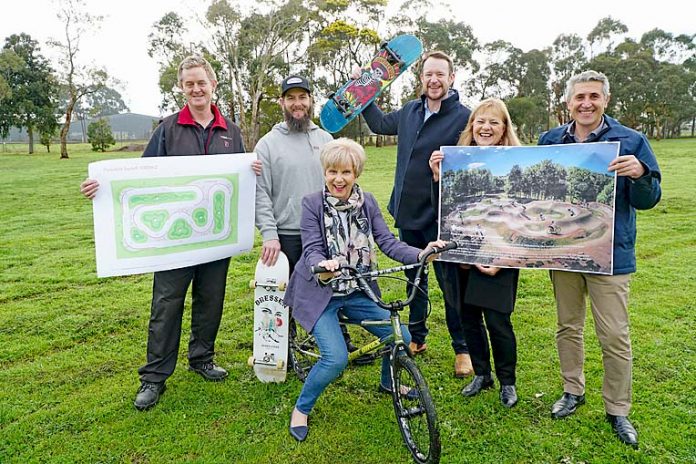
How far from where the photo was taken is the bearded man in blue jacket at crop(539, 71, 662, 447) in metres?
2.97

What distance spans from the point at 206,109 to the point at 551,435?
11.2 feet

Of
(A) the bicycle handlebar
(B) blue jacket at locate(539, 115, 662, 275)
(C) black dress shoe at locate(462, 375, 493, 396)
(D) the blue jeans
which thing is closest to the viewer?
(A) the bicycle handlebar

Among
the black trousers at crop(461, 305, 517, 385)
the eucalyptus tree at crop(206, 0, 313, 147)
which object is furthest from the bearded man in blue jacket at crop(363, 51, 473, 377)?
the eucalyptus tree at crop(206, 0, 313, 147)

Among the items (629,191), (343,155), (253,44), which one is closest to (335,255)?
(343,155)

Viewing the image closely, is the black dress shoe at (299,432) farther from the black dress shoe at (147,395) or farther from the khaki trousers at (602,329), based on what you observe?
the khaki trousers at (602,329)

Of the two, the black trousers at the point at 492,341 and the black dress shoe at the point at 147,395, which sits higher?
the black trousers at the point at 492,341

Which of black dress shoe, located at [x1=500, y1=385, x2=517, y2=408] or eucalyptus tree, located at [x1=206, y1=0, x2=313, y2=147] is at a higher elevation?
eucalyptus tree, located at [x1=206, y1=0, x2=313, y2=147]

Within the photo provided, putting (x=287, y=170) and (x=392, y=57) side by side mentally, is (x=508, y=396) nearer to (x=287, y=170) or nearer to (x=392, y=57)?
(x=287, y=170)

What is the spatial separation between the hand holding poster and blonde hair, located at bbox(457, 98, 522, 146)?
1.65 m

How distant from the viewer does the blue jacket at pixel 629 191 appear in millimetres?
2938

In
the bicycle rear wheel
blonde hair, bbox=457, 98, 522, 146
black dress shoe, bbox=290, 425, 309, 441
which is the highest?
blonde hair, bbox=457, 98, 522, 146

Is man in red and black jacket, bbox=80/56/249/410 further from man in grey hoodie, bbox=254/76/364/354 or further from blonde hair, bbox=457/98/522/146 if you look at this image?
blonde hair, bbox=457/98/522/146

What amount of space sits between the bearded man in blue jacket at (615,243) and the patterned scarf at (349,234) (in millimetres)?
1370

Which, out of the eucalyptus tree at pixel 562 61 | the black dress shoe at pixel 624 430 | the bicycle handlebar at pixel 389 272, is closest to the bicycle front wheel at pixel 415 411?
the bicycle handlebar at pixel 389 272
